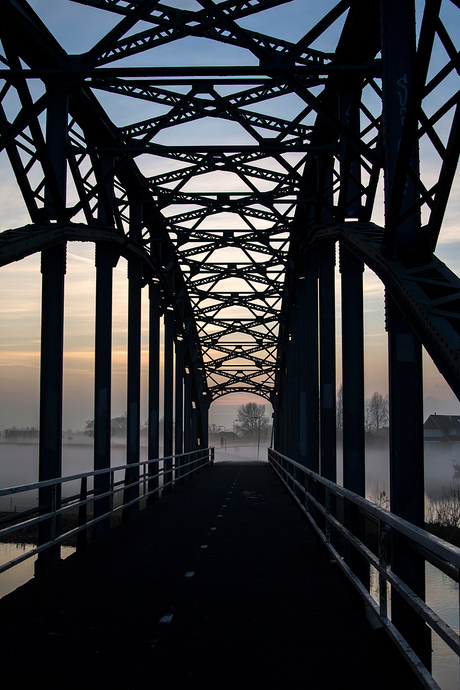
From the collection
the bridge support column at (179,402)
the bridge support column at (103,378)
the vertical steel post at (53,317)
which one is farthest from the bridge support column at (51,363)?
the bridge support column at (179,402)

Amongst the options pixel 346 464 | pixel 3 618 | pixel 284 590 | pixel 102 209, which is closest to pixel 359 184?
pixel 346 464

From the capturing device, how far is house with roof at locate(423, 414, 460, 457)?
101 meters

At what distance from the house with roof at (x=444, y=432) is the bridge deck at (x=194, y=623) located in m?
96.9

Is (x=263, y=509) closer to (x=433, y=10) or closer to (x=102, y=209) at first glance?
(x=102, y=209)

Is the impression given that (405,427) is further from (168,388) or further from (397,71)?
(168,388)

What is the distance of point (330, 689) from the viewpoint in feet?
12.2

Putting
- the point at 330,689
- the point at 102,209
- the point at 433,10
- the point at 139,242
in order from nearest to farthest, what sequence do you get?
the point at 330,689, the point at 433,10, the point at 102,209, the point at 139,242

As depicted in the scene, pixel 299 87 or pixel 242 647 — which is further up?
pixel 299 87

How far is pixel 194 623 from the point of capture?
4996 millimetres

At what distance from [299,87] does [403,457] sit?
15.7ft

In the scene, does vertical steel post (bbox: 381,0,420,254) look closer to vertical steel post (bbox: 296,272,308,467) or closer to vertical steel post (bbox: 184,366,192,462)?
vertical steel post (bbox: 296,272,308,467)

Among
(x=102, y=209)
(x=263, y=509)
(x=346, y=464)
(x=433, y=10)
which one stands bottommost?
(x=263, y=509)

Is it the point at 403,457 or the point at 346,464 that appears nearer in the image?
the point at 403,457

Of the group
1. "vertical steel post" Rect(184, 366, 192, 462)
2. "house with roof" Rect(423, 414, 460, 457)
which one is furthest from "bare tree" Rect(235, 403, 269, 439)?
"vertical steel post" Rect(184, 366, 192, 462)
